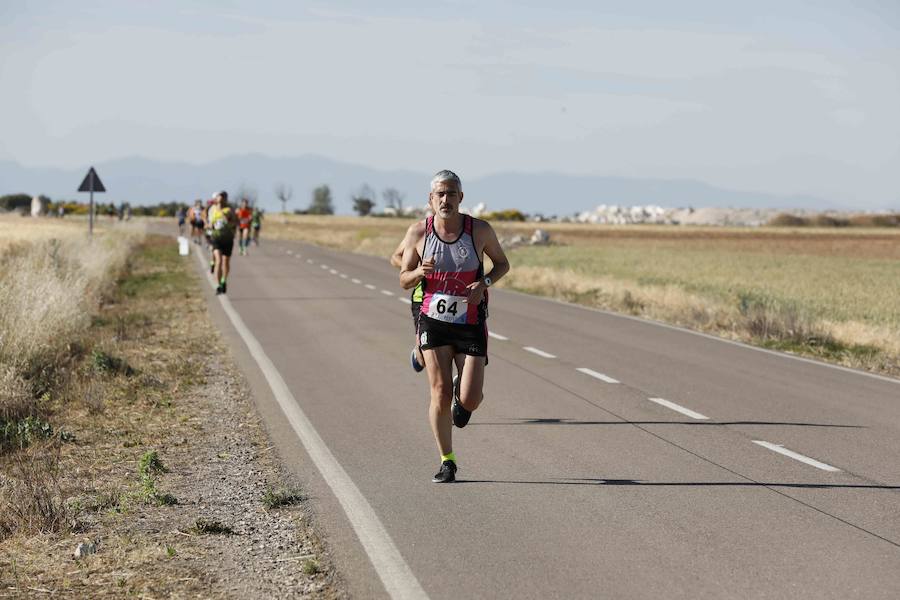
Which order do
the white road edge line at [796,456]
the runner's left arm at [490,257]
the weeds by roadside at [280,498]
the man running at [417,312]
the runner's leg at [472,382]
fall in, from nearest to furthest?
the weeds by roadside at [280,498] < the runner's left arm at [490,257] < the runner's leg at [472,382] < the man running at [417,312] < the white road edge line at [796,456]

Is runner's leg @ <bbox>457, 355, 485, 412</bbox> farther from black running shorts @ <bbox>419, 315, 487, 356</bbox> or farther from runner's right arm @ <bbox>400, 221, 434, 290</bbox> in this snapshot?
runner's right arm @ <bbox>400, 221, 434, 290</bbox>

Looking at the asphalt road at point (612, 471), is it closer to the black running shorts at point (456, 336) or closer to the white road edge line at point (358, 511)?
the white road edge line at point (358, 511)

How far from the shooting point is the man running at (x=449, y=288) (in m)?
7.42

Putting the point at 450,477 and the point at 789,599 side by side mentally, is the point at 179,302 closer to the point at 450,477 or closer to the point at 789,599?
the point at 450,477

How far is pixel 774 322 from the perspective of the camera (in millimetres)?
18781

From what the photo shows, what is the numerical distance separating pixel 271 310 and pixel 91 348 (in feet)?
21.7

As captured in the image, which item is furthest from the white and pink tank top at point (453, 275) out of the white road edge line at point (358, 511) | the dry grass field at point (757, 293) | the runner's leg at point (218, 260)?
the runner's leg at point (218, 260)

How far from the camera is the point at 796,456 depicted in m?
8.81

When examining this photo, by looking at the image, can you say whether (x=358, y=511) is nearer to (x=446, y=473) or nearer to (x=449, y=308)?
(x=446, y=473)

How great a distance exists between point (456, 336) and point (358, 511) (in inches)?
50.7

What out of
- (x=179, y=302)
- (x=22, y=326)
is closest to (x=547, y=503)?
(x=22, y=326)

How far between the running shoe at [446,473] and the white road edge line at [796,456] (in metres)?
2.63

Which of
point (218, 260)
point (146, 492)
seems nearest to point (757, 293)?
point (218, 260)

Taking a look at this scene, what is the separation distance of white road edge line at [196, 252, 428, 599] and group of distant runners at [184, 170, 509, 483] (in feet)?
2.23
